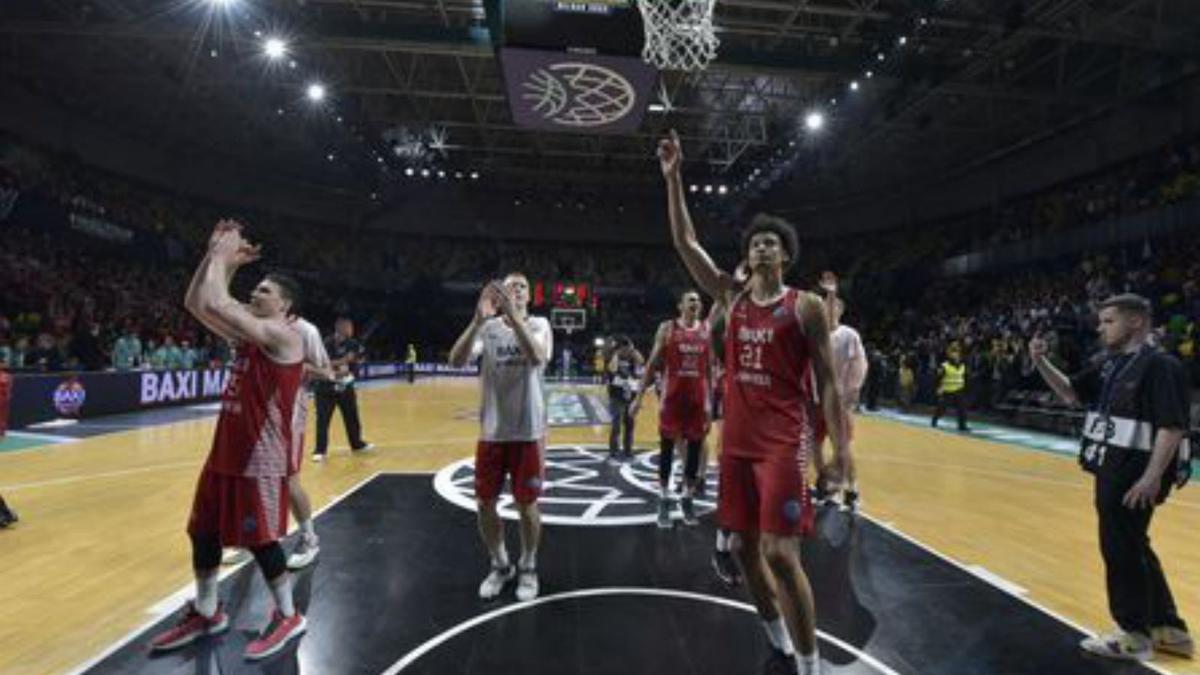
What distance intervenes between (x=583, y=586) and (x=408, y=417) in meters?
10.9

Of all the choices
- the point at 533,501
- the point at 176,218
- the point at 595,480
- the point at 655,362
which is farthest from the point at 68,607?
the point at 176,218

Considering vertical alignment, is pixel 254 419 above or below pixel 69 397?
above

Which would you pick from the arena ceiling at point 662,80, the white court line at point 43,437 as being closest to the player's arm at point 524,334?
the white court line at point 43,437

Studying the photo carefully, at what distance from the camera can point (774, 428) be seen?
10.5ft

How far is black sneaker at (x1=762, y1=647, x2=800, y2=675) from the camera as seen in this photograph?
11.1ft

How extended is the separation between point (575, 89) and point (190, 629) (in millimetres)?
6944

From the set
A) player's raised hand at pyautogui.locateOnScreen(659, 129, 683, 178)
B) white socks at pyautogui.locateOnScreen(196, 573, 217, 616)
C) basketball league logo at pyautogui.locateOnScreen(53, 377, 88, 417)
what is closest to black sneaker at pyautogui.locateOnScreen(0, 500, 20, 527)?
white socks at pyautogui.locateOnScreen(196, 573, 217, 616)

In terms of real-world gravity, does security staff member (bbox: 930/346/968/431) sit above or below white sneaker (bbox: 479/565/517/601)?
above

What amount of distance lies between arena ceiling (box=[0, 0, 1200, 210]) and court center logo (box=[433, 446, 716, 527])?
10.1m

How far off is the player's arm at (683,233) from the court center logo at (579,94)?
4.55 meters

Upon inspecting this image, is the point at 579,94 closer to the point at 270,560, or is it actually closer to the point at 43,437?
the point at 270,560

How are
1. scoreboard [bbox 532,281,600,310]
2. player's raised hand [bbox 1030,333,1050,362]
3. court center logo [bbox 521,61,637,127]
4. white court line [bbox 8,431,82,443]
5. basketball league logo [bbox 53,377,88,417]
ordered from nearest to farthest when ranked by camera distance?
player's raised hand [bbox 1030,333,1050,362], court center logo [bbox 521,61,637,127], white court line [bbox 8,431,82,443], basketball league logo [bbox 53,377,88,417], scoreboard [bbox 532,281,600,310]

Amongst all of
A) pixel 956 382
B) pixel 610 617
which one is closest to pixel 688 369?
pixel 610 617

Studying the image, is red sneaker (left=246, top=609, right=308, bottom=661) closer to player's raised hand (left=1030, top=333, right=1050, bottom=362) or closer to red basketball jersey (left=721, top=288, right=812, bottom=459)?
red basketball jersey (left=721, top=288, right=812, bottom=459)
